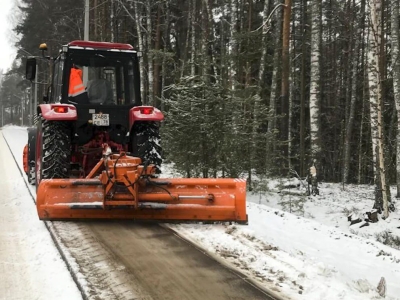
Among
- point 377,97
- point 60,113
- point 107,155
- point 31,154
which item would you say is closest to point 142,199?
point 107,155

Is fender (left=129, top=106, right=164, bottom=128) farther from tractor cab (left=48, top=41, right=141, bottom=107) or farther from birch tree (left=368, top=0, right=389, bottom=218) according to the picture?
birch tree (left=368, top=0, right=389, bottom=218)

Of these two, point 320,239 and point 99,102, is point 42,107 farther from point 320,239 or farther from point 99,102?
point 320,239

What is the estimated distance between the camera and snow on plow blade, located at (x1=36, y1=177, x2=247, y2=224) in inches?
229

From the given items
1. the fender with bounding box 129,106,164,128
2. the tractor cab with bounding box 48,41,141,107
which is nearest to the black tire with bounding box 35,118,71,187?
the tractor cab with bounding box 48,41,141,107

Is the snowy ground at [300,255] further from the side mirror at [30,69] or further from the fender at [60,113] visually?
the side mirror at [30,69]

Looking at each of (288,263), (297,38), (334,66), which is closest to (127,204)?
(288,263)

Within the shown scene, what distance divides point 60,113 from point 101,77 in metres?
1.39

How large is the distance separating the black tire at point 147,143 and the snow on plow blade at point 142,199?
1091mm

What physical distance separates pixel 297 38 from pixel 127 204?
2385 centimetres

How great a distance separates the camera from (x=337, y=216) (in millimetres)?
12586

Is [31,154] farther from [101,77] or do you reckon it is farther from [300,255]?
[300,255]

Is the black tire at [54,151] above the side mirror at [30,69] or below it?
below

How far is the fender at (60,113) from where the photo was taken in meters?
6.75

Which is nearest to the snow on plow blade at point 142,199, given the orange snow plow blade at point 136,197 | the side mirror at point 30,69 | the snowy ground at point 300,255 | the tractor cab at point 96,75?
the orange snow plow blade at point 136,197
